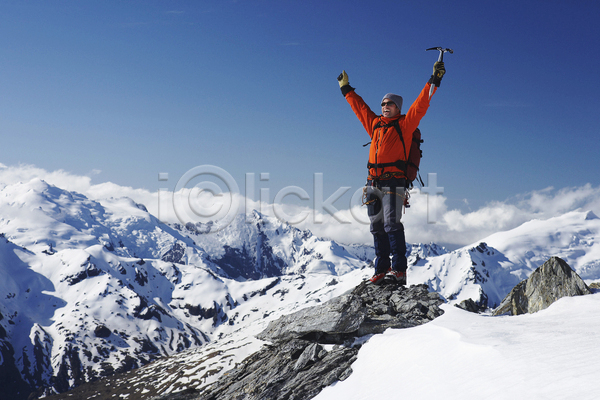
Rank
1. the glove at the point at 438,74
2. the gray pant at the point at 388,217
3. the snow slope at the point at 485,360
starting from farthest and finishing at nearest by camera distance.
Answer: the gray pant at the point at 388,217
the glove at the point at 438,74
the snow slope at the point at 485,360

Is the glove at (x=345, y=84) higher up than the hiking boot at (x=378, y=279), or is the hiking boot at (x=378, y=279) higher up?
the glove at (x=345, y=84)

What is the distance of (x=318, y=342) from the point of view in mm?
10688

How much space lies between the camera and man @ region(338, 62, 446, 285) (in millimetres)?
10836

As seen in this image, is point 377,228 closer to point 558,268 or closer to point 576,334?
point 558,268

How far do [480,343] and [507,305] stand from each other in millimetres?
7953

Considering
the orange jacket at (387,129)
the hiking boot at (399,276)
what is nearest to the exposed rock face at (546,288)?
the hiking boot at (399,276)

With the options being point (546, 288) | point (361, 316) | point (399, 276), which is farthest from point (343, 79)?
point (546, 288)

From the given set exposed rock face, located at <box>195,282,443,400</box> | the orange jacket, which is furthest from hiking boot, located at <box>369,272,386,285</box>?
the orange jacket

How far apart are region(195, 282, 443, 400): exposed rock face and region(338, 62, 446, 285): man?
158cm

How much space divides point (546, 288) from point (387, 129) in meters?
6.81

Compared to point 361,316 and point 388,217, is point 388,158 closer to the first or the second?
point 388,217

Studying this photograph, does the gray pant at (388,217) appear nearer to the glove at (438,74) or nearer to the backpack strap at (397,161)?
the backpack strap at (397,161)

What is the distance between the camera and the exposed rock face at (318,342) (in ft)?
30.5

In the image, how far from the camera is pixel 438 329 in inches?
314
